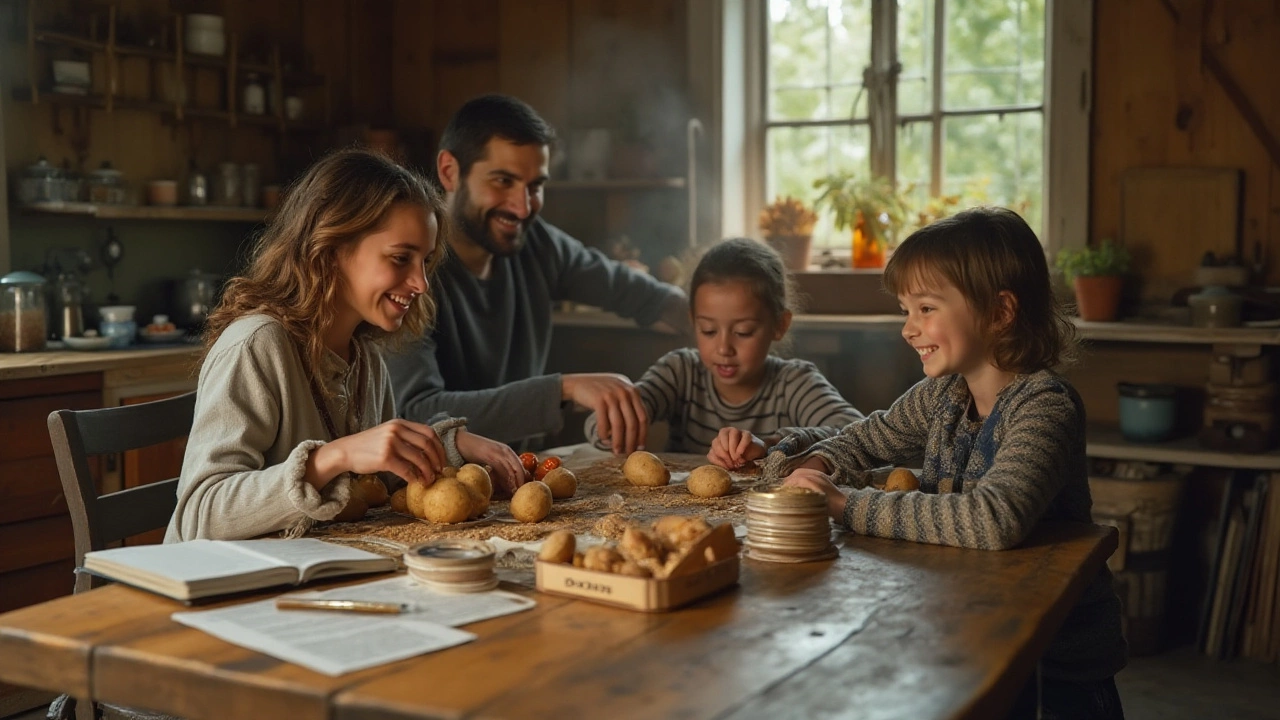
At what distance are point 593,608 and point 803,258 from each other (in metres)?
3.30

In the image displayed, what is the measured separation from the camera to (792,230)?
4633 millimetres

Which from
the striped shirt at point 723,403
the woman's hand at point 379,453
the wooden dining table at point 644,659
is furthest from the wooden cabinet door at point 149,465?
the wooden dining table at point 644,659

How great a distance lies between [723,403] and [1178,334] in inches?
64.5

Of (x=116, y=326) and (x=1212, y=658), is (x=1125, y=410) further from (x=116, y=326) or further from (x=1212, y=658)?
(x=116, y=326)

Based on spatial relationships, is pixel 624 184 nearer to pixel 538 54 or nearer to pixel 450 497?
pixel 538 54

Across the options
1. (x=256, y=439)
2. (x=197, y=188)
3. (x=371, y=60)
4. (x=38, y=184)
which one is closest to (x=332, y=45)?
(x=371, y=60)

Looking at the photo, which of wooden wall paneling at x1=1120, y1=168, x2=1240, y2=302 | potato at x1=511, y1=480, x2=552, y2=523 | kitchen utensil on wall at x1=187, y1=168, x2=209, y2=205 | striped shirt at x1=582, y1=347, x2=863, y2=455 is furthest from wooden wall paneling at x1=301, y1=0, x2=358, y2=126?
potato at x1=511, y1=480, x2=552, y2=523

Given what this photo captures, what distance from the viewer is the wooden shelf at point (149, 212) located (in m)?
4.18

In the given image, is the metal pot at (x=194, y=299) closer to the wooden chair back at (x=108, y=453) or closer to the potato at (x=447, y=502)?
the wooden chair back at (x=108, y=453)

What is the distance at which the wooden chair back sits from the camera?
2002mm

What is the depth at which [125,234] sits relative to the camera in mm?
4676

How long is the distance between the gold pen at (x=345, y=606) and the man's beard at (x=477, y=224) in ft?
5.99

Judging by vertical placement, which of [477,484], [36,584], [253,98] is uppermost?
[253,98]

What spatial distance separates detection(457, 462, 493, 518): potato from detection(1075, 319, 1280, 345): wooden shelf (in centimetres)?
226
